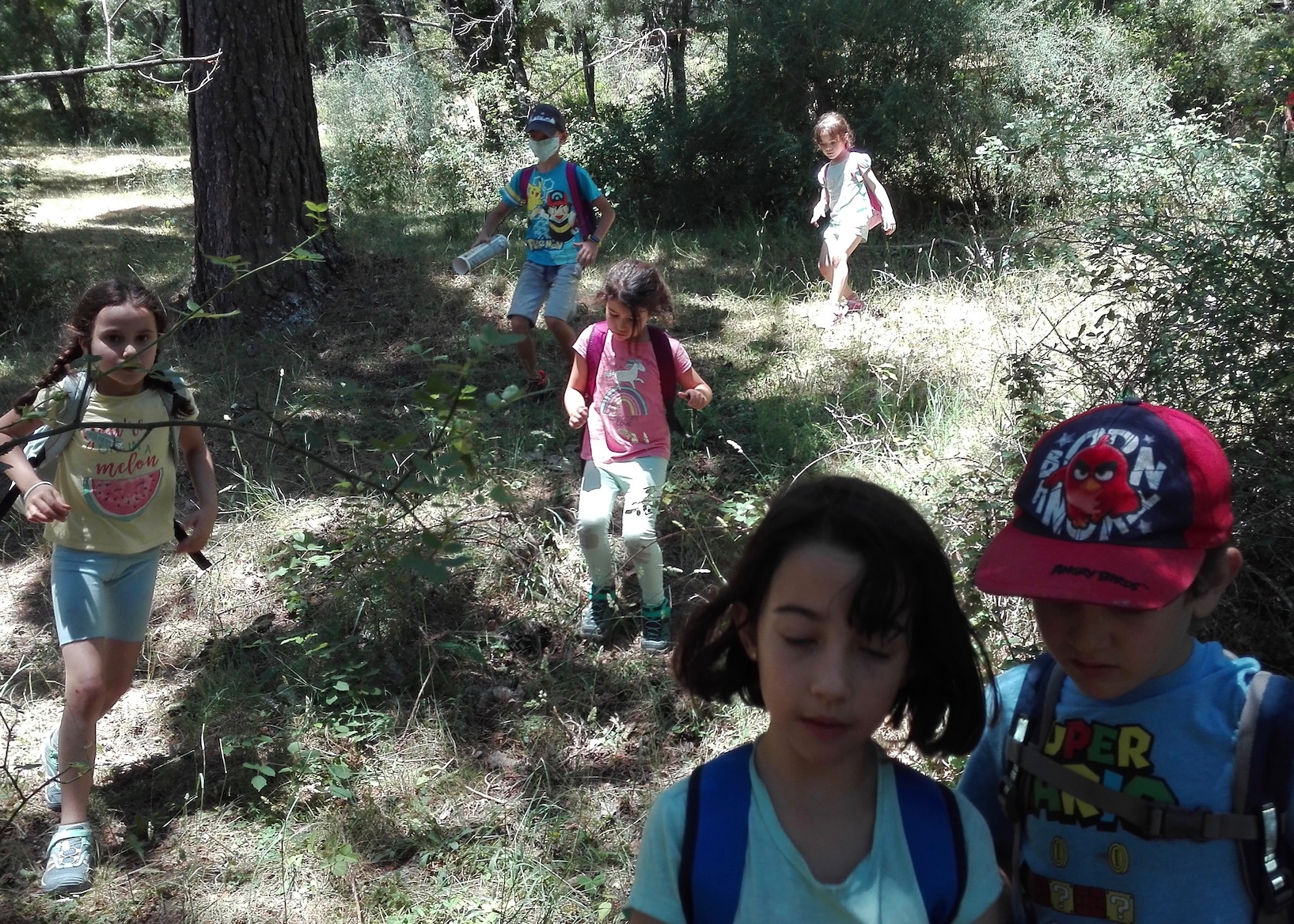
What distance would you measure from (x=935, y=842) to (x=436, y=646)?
10.2 ft

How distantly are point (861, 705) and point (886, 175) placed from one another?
9.56 meters

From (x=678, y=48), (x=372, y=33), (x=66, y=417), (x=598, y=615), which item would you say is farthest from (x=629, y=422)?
(x=372, y=33)

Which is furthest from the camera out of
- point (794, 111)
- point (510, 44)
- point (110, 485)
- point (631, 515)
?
point (510, 44)

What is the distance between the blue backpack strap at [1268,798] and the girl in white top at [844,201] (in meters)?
6.35

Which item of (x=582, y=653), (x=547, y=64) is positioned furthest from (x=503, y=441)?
(x=547, y=64)

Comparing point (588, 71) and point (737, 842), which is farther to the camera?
point (588, 71)

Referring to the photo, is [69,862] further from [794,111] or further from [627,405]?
[794,111]

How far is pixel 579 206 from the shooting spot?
20.8 ft

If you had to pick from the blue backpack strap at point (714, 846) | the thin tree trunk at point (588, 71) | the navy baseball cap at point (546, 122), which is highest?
the thin tree trunk at point (588, 71)

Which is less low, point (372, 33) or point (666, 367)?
point (372, 33)

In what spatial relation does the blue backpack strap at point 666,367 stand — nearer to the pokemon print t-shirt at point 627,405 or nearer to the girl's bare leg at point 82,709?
the pokemon print t-shirt at point 627,405

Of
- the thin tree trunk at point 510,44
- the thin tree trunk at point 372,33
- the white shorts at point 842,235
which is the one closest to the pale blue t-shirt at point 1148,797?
the white shorts at point 842,235

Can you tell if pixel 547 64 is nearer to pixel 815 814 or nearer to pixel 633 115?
pixel 633 115

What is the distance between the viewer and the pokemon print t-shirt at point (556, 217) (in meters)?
6.34
